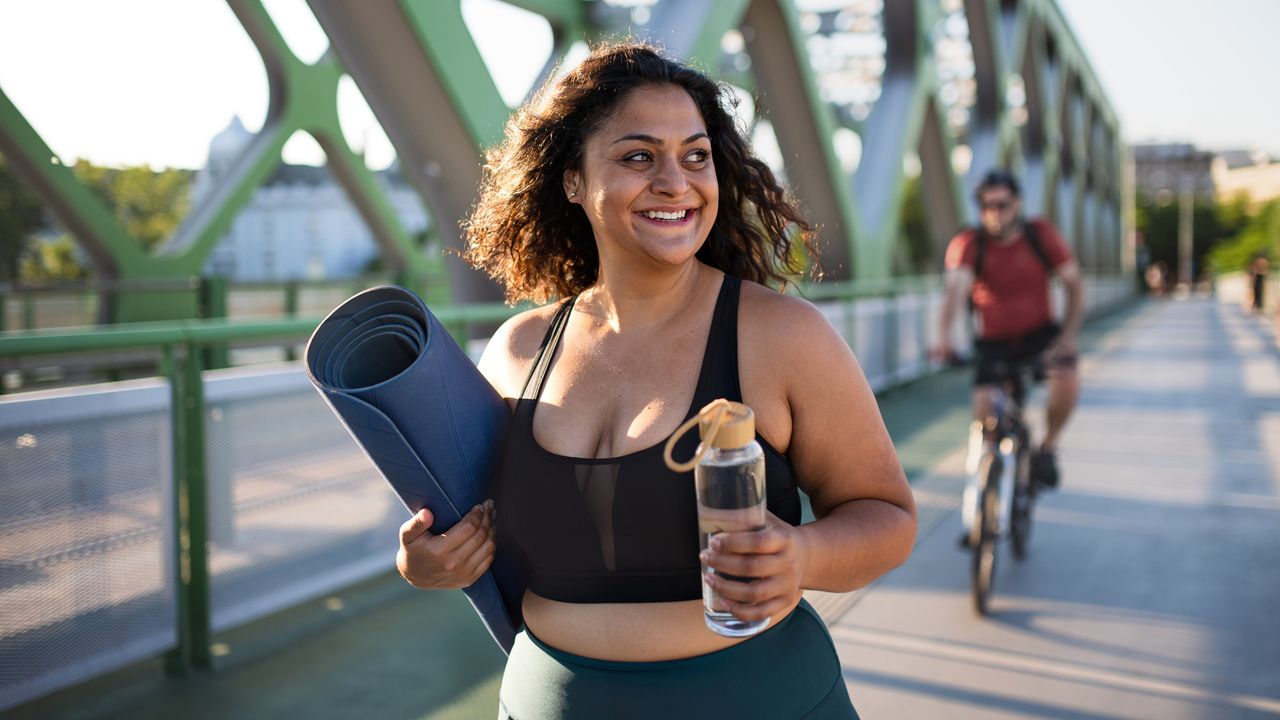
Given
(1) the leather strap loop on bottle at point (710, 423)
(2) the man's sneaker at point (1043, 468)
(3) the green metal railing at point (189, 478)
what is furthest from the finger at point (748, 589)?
(2) the man's sneaker at point (1043, 468)

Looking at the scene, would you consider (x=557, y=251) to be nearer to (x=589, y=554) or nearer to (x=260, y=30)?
(x=589, y=554)

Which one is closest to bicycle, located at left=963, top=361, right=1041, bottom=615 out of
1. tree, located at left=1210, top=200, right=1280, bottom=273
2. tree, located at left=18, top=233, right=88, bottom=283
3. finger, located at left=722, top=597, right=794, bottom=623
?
finger, located at left=722, top=597, right=794, bottom=623

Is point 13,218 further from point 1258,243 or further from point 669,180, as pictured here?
point 1258,243

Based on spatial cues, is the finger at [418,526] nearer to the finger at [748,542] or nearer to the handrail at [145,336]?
the finger at [748,542]

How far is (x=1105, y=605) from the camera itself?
14.2 ft

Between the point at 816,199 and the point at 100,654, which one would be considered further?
the point at 816,199

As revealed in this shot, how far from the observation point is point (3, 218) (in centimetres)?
3061

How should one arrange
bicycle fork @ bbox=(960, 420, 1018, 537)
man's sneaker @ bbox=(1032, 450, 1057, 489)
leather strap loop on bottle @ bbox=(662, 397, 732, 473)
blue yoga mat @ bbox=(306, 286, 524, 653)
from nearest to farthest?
leather strap loop on bottle @ bbox=(662, 397, 732, 473), blue yoga mat @ bbox=(306, 286, 524, 653), bicycle fork @ bbox=(960, 420, 1018, 537), man's sneaker @ bbox=(1032, 450, 1057, 489)

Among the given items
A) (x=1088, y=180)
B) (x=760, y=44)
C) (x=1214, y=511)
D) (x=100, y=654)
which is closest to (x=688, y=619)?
(x=100, y=654)

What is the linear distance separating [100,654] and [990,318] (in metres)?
4.15

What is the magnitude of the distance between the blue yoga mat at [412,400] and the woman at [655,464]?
0.04 m

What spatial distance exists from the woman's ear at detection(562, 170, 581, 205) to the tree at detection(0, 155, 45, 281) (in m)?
33.5

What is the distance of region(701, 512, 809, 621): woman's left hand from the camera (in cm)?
121

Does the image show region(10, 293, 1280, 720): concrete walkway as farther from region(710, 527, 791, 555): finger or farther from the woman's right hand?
region(710, 527, 791, 555): finger
